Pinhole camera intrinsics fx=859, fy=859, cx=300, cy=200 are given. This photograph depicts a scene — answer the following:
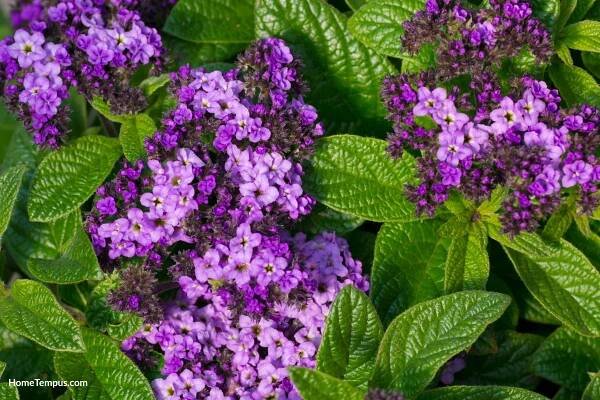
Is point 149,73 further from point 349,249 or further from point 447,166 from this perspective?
point 447,166

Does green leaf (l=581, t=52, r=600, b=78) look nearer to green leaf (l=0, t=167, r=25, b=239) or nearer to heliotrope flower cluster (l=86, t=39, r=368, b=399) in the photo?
heliotrope flower cluster (l=86, t=39, r=368, b=399)

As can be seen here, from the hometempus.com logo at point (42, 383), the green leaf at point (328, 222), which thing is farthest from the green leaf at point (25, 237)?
the green leaf at point (328, 222)

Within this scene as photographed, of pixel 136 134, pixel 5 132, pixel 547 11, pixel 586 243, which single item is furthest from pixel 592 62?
pixel 5 132

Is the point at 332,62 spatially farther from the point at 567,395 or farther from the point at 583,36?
the point at 567,395


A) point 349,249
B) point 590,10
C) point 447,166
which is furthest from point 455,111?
point 590,10

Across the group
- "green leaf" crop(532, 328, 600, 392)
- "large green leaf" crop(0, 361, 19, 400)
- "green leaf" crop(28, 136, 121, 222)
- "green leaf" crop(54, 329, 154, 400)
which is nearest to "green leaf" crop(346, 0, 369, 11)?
"green leaf" crop(28, 136, 121, 222)
